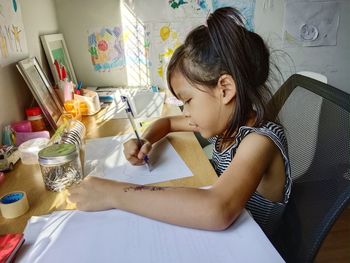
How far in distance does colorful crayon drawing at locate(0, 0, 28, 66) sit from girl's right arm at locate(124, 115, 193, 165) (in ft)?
1.49

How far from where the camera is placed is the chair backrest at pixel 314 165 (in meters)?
0.55

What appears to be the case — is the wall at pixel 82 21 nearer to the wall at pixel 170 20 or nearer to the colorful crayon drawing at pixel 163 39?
the wall at pixel 170 20

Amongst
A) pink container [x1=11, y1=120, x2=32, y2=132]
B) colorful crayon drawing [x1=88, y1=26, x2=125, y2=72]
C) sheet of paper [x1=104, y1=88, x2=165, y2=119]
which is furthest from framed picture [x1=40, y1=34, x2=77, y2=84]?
pink container [x1=11, y1=120, x2=32, y2=132]

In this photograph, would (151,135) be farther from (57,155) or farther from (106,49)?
(106,49)

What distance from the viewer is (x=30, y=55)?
3.63ft

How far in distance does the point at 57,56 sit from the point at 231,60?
959 mm

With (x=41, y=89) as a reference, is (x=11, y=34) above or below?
above

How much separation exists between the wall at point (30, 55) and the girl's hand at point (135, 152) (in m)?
0.37

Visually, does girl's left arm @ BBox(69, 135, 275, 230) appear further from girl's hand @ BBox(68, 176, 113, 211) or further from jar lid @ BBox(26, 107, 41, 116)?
jar lid @ BBox(26, 107, 41, 116)

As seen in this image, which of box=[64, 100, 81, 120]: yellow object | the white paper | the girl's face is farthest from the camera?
the white paper

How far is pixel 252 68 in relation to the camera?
0.66m

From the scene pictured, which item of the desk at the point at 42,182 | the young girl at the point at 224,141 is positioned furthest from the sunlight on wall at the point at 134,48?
the young girl at the point at 224,141

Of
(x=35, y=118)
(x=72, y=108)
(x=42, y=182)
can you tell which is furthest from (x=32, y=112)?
(x=42, y=182)

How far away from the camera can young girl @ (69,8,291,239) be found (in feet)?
1.72
